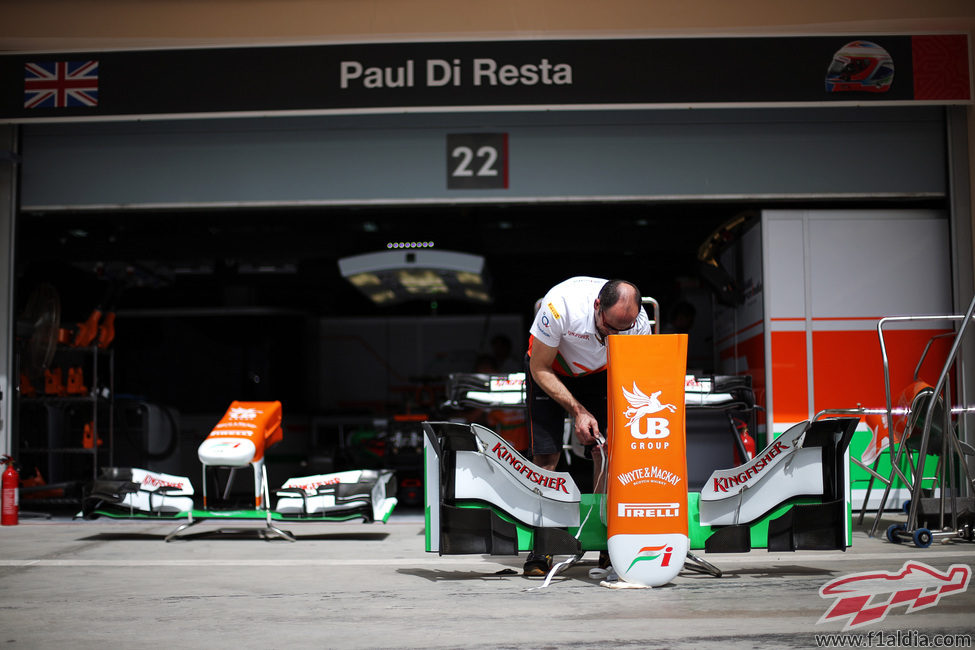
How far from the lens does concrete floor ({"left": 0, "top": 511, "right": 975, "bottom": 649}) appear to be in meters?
3.35

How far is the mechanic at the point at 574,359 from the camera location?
4480mm

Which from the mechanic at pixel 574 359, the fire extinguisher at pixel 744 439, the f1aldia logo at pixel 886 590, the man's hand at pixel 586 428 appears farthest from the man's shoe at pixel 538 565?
the fire extinguisher at pixel 744 439

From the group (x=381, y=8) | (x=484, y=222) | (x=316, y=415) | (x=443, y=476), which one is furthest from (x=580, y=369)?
(x=316, y=415)

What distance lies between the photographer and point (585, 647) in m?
3.17

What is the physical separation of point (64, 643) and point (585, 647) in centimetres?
179

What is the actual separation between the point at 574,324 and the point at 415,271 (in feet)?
22.5

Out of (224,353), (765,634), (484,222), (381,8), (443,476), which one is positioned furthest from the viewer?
(224,353)

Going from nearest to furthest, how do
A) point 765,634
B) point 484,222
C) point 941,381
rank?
point 765,634
point 941,381
point 484,222

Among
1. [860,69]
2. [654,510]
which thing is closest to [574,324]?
[654,510]

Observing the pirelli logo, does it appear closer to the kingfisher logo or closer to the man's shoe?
the kingfisher logo

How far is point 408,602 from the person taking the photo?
162 inches

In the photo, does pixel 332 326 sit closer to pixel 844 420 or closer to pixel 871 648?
pixel 844 420

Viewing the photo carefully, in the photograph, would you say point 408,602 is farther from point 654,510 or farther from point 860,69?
point 860,69

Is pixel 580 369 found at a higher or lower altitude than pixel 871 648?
higher
